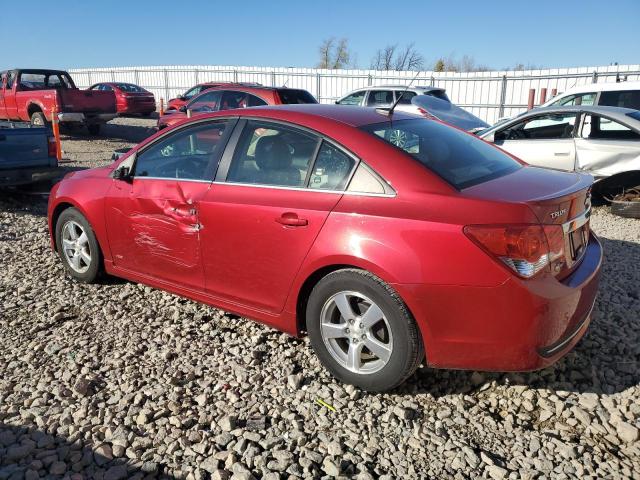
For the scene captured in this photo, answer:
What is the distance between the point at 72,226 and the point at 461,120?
33.3ft

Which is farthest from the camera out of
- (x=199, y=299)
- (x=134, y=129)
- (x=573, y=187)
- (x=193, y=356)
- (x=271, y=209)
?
(x=134, y=129)

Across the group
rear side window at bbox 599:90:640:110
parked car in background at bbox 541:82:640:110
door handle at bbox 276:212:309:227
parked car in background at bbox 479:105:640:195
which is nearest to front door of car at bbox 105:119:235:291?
door handle at bbox 276:212:309:227

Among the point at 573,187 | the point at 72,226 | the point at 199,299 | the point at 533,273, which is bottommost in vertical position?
the point at 199,299

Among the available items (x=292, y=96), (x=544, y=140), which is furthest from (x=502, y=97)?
(x=544, y=140)

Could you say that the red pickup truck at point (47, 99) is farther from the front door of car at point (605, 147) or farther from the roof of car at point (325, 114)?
the front door of car at point (605, 147)

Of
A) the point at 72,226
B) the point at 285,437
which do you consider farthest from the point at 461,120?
the point at 285,437

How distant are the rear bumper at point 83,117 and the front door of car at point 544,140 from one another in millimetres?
10836

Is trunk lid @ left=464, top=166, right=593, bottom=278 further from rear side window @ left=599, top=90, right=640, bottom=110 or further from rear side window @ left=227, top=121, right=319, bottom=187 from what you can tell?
rear side window @ left=599, top=90, right=640, bottom=110

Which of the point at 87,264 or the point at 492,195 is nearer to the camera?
the point at 492,195

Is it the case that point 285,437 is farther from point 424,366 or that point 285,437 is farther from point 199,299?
point 199,299

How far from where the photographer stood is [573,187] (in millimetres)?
2938

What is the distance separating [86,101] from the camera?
1404cm

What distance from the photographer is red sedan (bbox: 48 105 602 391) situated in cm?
255

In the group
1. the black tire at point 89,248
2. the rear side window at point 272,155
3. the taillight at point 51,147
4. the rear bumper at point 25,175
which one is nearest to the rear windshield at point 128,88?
the taillight at point 51,147
